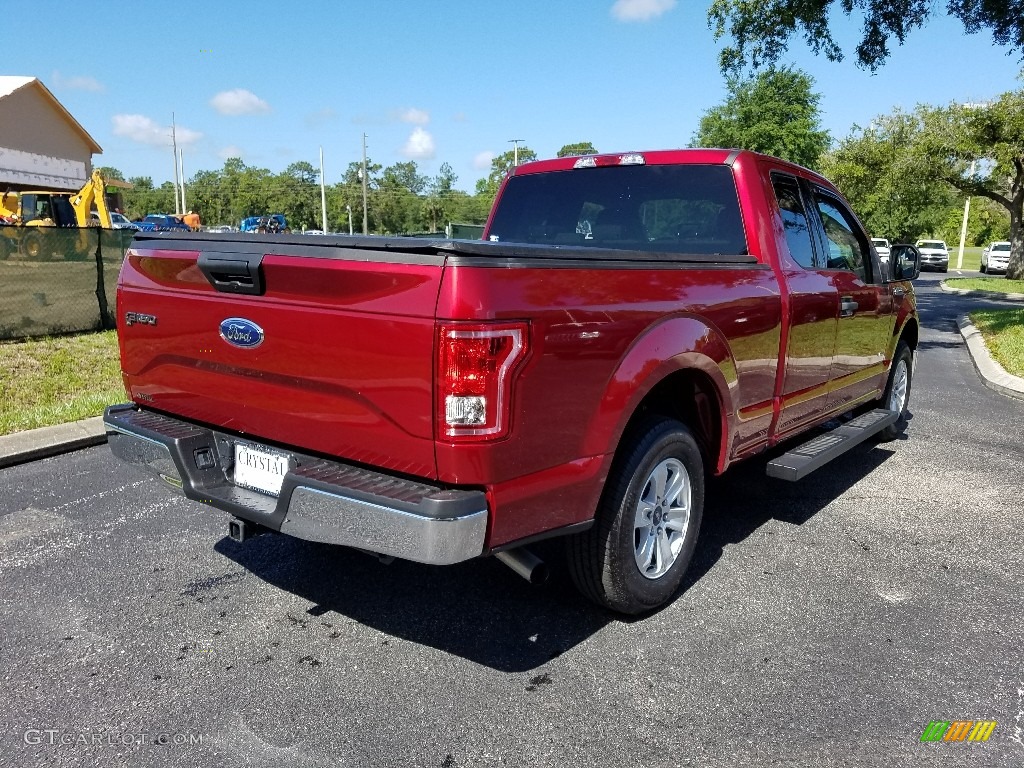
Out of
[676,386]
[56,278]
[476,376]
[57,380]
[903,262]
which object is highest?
[903,262]

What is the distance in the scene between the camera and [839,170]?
110 ft

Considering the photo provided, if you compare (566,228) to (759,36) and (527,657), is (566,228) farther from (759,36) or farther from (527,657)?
(759,36)

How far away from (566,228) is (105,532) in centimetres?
308

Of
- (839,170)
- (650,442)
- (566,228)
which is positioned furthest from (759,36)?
(839,170)

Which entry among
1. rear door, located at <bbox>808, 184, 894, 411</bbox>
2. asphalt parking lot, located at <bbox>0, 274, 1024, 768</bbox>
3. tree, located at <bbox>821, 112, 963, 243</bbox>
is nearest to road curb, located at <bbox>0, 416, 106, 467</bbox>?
asphalt parking lot, located at <bbox>0, 274, 1024, 768</bbox>

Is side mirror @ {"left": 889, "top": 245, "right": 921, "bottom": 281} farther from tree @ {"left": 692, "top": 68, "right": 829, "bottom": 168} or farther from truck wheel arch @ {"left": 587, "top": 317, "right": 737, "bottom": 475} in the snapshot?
tree @ {"left": 692, "top": 68, "right": 829, "bottom": 168}

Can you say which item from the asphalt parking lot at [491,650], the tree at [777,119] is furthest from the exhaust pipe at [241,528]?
the tree at [777,119]

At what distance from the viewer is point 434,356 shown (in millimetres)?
2377

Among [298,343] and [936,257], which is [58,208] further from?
[936,257]

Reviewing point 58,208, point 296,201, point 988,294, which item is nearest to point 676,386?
point 58,208

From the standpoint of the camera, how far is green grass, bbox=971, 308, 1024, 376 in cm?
986

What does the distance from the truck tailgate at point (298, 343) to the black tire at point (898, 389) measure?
15.9ft

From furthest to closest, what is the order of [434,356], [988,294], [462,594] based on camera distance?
[988,294], [462,594], [434,356]
